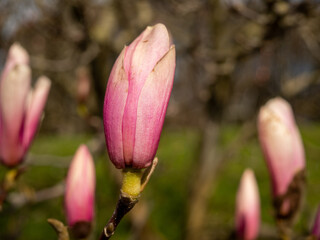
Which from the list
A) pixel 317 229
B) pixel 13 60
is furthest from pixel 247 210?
pixel 13 60

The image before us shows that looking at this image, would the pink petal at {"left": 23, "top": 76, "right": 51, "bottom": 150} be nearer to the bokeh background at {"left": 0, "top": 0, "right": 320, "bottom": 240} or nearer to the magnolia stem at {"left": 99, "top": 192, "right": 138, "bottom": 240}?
the bokeh background at {"left": 0, "top": 0, "right": 320, "bottom": 240}

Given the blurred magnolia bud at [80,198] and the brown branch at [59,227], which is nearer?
the brown branch at [59,227]

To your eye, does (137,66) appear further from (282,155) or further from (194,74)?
(194,74)

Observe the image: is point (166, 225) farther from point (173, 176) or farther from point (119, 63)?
point (119, 63)

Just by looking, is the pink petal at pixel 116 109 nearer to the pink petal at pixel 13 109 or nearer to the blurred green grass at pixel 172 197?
the pink petal at pixel 13 109

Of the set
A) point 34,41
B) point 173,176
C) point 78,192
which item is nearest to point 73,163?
point 78,192

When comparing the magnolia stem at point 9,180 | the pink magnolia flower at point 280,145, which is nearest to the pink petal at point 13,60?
the magnolia stem at point 9,180
